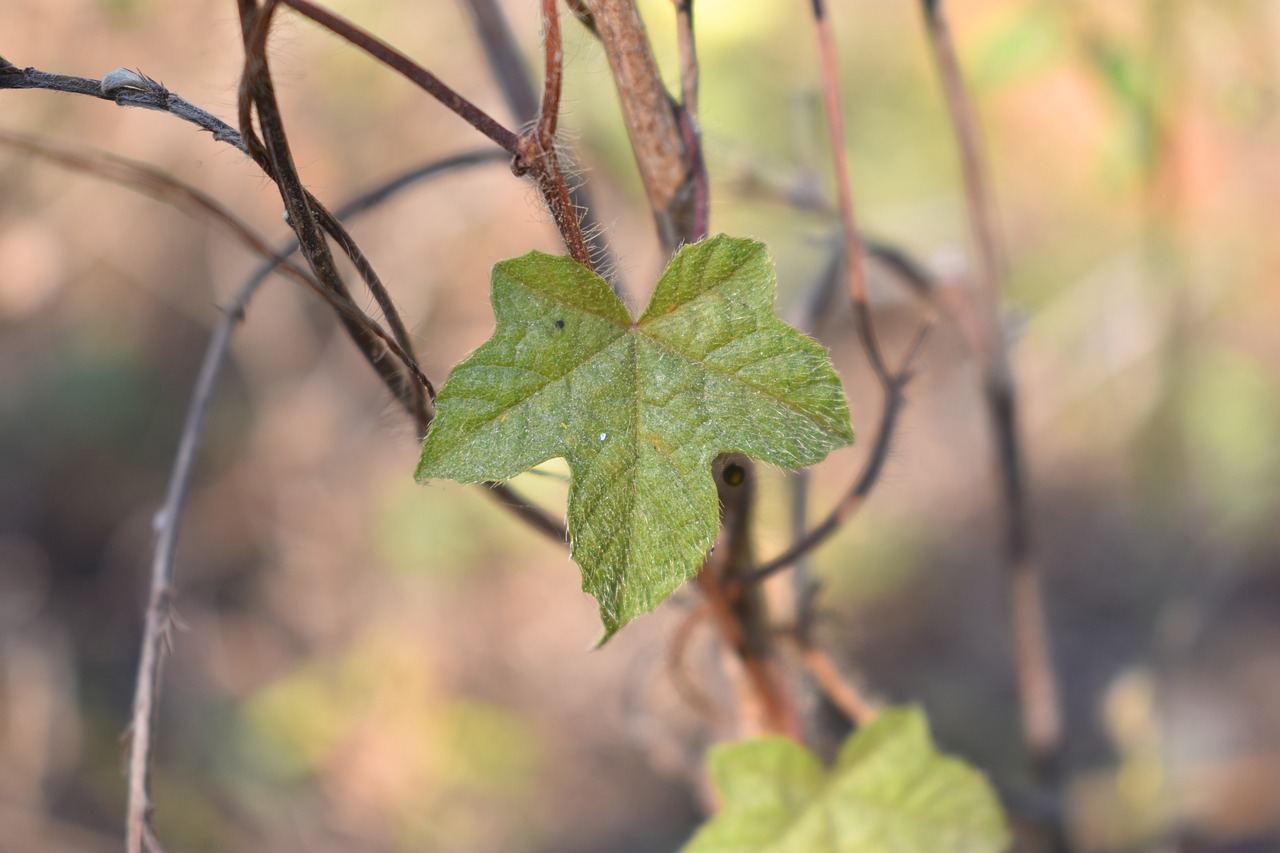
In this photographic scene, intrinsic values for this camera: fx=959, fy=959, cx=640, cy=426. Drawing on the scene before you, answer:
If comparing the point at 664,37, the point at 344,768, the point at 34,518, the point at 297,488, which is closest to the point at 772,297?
the point at 344,768

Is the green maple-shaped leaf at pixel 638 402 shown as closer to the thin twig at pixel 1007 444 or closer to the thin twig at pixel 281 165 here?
the thin twig at pixel 281 165

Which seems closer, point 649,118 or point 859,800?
point 649,118

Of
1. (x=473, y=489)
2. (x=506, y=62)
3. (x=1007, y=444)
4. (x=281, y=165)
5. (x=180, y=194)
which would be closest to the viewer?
(x=281, y=165)

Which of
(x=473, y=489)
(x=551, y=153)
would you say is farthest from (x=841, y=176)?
(x=473, y=489)

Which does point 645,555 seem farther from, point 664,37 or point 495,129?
point 664,37

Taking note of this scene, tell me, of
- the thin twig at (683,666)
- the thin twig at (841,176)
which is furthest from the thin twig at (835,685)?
the thin twig at (841,176)

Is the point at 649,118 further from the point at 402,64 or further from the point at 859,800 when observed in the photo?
the point at 859,800
